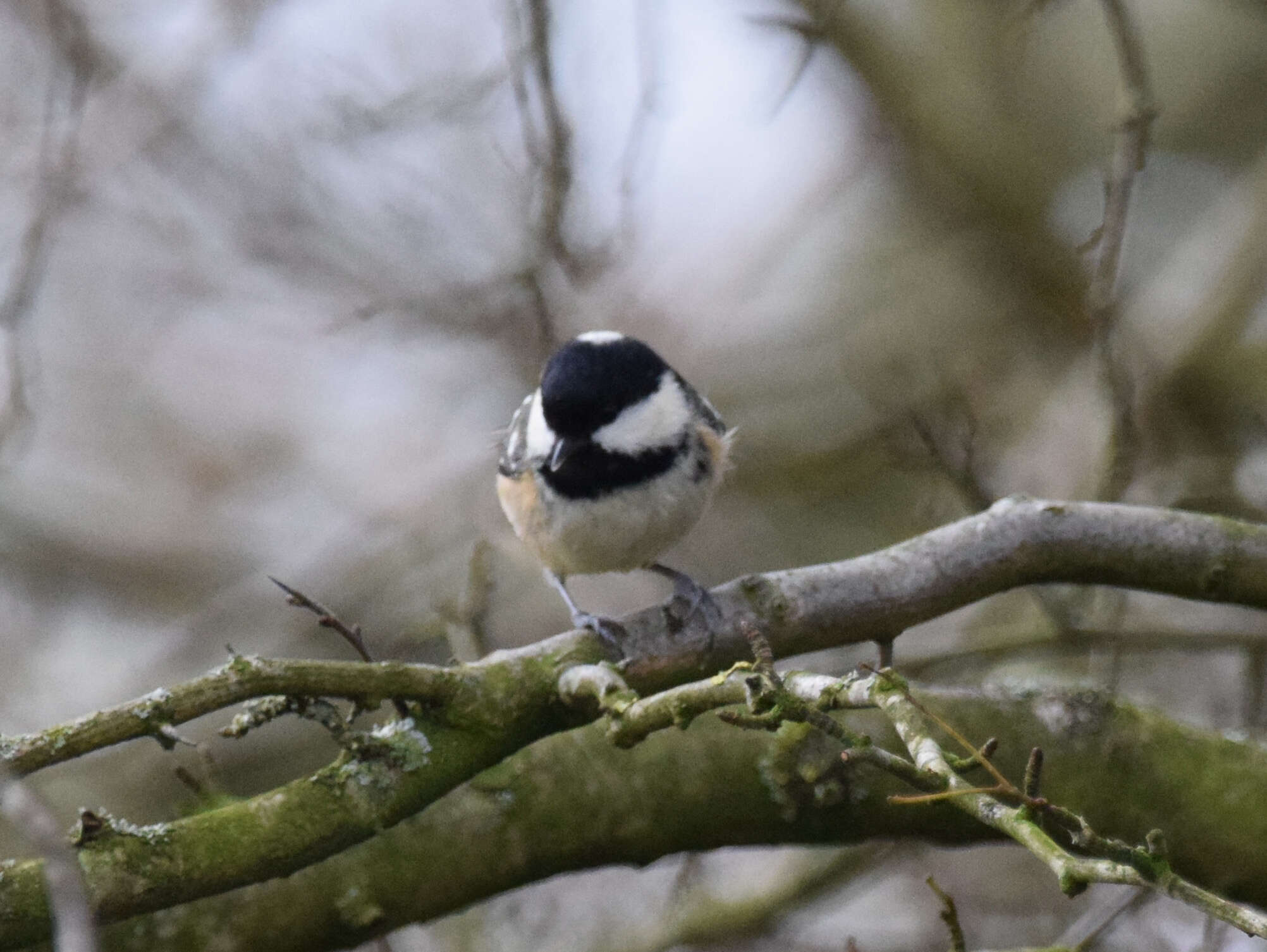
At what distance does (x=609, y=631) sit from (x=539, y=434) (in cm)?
84

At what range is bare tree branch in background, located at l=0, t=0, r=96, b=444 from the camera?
354cm

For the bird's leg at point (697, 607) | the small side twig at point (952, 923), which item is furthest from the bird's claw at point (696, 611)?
the small side twig at point (952, 923)

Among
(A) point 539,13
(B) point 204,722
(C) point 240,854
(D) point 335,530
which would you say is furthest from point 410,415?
(C) point 240,854

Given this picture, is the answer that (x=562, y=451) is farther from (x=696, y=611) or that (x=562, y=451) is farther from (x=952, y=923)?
(x=952, y=923)

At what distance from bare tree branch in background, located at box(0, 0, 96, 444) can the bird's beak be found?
61.0 inches

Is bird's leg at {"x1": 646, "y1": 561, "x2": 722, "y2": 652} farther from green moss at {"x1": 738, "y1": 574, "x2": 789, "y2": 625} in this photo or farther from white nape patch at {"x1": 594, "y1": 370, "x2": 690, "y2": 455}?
white nape patch at {"x1": 594, "y1": 370, "x2": 690, "y2": 455}

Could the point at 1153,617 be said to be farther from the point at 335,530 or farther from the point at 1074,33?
the point at 335,530

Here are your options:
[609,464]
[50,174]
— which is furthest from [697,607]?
[50,174]

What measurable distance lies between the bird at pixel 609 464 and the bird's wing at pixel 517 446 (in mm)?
16

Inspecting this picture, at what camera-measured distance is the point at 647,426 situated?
331 centimetres

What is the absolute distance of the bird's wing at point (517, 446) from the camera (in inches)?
136

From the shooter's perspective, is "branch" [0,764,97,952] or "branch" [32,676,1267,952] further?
"branch" [32,676,1267,952]

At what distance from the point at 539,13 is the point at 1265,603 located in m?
2.53

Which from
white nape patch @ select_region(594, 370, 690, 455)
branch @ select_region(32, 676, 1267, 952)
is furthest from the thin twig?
white nape patch @ select_region(594, 370, 690, 455)
